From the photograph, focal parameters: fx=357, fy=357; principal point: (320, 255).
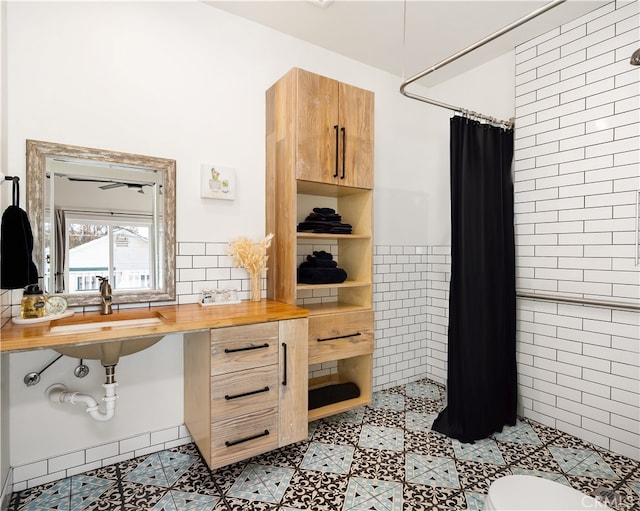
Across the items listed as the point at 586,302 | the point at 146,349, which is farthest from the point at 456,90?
the point at 146,349

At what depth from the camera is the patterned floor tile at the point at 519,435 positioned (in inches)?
94.7

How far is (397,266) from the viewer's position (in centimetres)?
328

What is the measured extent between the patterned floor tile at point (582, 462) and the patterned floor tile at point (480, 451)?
13.5 inches

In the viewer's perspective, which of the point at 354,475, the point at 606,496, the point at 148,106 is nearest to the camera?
the point at 606,496

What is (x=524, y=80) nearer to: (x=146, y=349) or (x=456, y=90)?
(x=456, y=90)

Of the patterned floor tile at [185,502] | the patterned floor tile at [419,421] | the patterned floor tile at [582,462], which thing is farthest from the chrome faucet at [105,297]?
the patterned floor tile at [582,462]

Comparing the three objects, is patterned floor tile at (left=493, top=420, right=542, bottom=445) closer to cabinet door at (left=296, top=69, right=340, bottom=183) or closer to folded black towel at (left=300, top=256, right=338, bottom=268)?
folded black towel at (left=300, top=256, right=338, bottom=268)

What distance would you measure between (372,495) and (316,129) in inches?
83.3

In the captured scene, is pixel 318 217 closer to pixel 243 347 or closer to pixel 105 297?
pixel 243 347

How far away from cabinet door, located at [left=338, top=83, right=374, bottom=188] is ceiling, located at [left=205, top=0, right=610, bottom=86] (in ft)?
1.38

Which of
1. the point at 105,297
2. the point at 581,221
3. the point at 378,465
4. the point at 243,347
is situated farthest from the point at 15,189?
the point at 581,221

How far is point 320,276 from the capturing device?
2.40 metres

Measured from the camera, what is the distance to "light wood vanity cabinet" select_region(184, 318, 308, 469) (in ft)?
5.93

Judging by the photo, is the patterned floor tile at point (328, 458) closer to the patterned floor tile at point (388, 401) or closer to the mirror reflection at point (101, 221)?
the patterned floor tile at point (388, 401)
